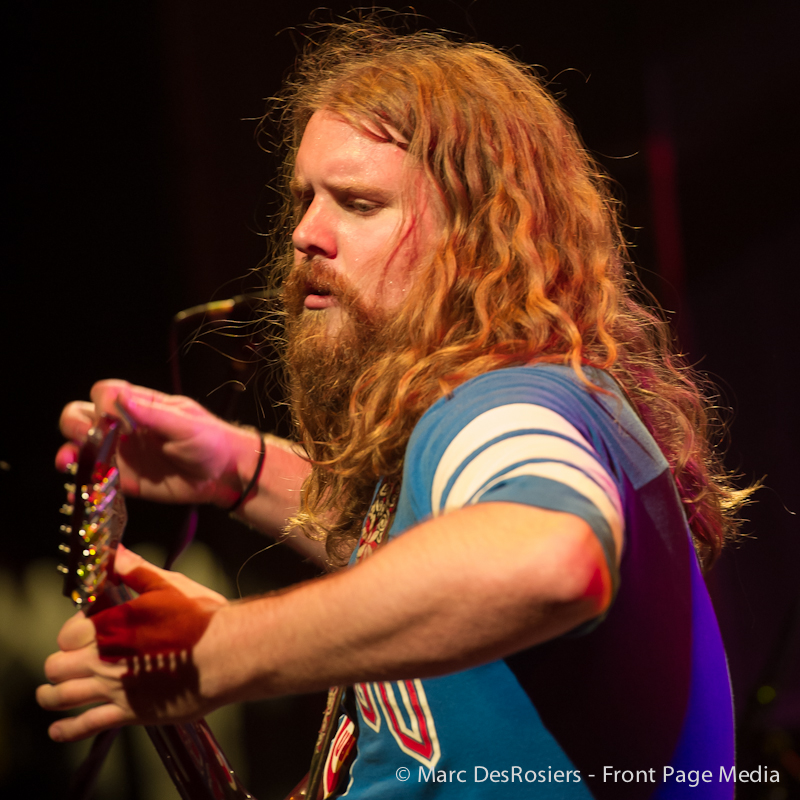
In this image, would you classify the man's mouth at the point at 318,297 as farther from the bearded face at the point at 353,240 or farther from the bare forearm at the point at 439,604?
the bare forearm at the point at 439,604

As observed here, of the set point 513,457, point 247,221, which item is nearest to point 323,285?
point 513,457

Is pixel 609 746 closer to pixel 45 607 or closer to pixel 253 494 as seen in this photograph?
pixel 253 494

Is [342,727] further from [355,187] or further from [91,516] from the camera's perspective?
[355,187]

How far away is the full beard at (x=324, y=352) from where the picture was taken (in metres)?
1.23

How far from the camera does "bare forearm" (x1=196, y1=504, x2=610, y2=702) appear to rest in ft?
2.10

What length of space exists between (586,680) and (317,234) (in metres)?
0.76

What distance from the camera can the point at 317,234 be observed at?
1.24 meters

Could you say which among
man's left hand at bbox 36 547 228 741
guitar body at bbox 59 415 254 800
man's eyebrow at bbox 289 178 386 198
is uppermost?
man's eyebrow at bbox 289 178 386 198

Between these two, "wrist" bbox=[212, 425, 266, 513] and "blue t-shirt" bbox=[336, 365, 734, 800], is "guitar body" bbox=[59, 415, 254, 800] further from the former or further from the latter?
"wrist" bbox=[212, 425, 266, 513]

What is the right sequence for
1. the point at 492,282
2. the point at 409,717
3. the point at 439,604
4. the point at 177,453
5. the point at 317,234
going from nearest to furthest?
the point at 439,604
the point at 409,717
the point at 492,282
the point at 317,234
the point at 177,453

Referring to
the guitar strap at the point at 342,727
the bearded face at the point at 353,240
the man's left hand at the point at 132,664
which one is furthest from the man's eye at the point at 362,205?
the man's left hand at the point at 132,664

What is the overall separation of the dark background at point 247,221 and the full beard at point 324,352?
4.19ft

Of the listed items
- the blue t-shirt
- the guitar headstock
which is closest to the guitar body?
the guitar headstock

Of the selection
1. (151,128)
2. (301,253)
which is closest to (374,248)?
(301,253)
